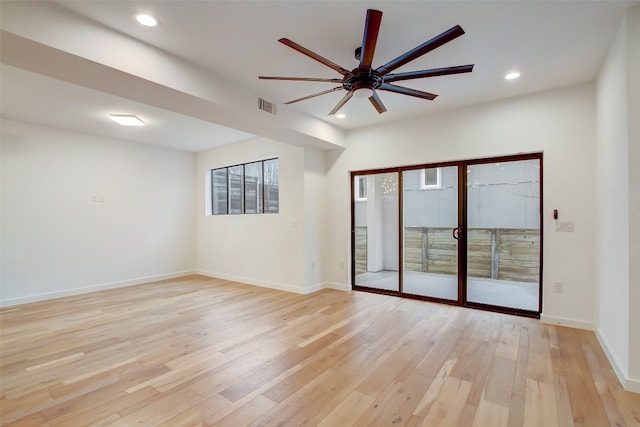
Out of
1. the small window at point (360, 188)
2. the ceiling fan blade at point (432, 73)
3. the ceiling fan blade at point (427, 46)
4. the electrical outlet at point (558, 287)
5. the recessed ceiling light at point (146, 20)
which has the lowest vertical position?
the electrical outlet at point (558, 287)

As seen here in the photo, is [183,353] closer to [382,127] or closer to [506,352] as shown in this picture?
[506,352]

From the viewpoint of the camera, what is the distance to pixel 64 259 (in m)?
4.86

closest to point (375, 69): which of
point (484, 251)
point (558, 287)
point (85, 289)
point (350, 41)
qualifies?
point (350, 41)

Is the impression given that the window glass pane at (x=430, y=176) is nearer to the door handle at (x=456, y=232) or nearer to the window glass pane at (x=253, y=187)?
the door handle at (x=456, y=232)

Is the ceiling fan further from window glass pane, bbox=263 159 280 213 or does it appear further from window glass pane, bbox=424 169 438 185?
window glass pane, bbox=263 159 280 213

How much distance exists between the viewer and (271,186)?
5.65 meters

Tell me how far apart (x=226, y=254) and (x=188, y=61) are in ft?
13.5

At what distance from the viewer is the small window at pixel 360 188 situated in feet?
17.2

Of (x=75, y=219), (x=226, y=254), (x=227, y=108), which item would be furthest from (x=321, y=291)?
(x=75, y=219)

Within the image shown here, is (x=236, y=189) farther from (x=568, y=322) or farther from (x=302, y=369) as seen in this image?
(x=568, y=322)

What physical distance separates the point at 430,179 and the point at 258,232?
3208 millimetres

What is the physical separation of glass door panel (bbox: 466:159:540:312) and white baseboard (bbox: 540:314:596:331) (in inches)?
10.6

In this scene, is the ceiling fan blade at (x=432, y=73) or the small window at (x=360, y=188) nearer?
the ceiling fan blade at (x=432, y=73)

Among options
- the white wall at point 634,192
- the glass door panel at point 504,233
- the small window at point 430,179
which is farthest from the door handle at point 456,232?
the white wall at point 634,192
